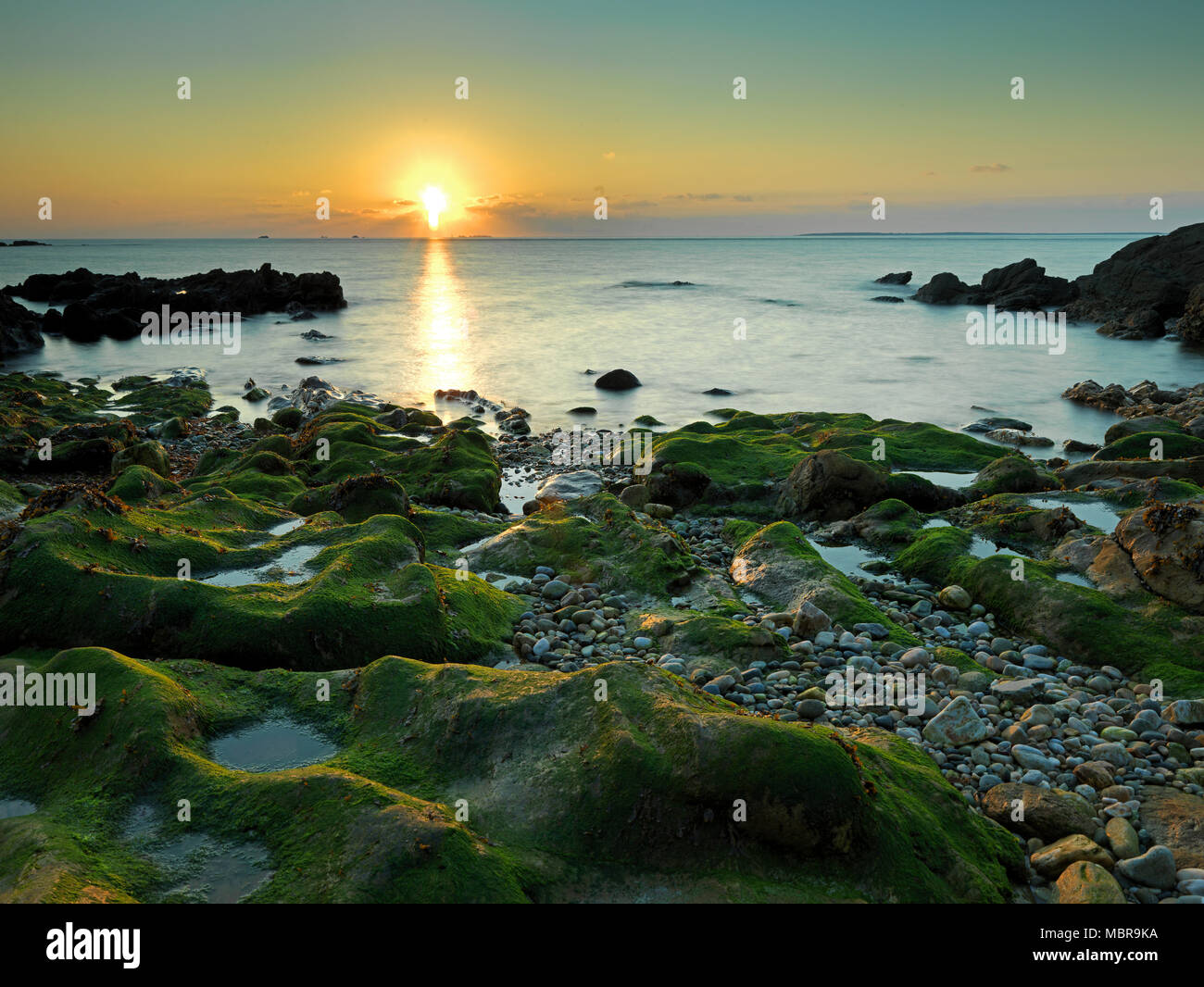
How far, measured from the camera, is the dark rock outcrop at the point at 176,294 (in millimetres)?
65375

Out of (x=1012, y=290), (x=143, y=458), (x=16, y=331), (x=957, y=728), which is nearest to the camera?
(x=957, y=728)

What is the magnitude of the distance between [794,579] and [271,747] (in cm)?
866

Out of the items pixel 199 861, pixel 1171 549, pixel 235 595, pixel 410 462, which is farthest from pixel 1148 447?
pixel 199 861

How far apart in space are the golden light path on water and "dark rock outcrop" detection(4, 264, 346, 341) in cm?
1231

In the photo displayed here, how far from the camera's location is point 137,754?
20.8 feet

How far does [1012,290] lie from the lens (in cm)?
8200

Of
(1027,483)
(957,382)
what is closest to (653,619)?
(1027,483)

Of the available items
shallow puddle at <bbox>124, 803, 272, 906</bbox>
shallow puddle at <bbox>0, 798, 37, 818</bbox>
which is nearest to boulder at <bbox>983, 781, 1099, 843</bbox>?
shallow puddle at <bbox>124, 803, 272, 906</bbox>

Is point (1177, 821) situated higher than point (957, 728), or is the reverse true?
point (957, 728)

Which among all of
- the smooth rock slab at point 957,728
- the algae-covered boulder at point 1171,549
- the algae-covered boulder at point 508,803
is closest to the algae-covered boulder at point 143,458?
the algae-covered boulder at point 508,803

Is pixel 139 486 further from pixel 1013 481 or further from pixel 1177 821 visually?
pixel 1013 481

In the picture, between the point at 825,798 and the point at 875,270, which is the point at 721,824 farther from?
the point at 875,270

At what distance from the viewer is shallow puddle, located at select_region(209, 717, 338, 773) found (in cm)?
698
